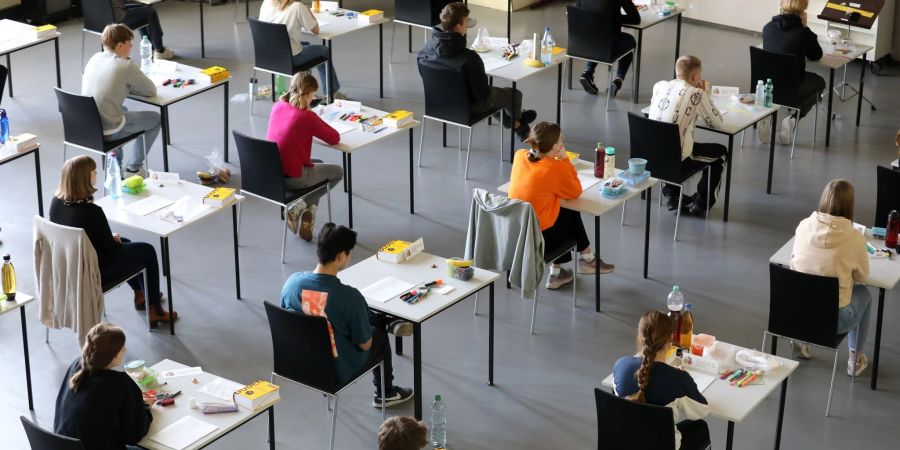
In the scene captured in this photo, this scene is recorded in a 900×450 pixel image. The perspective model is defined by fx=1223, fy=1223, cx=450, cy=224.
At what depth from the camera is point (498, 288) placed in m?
7.96

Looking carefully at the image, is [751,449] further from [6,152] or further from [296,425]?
[6,152]

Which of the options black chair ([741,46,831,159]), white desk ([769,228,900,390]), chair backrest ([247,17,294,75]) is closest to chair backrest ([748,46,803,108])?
black chair ([741,46,831,159])

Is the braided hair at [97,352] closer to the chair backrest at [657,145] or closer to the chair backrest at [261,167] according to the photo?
the chair backrest at [261,167]

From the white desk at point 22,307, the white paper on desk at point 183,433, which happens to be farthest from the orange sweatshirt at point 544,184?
the white desk at point 22,307

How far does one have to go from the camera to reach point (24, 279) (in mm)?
7988

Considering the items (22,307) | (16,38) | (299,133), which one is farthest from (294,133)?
(16,38)

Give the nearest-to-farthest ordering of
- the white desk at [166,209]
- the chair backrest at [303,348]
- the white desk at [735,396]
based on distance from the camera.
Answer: the white desk at [735,396]
the chair backrest at [303,348]
the white desk at [166,209]

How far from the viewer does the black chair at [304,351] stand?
580 centimetres

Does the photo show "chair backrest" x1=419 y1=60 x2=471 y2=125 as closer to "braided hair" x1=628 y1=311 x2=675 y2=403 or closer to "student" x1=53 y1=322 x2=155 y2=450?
"braided hair" x1=628 y1=311 x2=675 y2=403

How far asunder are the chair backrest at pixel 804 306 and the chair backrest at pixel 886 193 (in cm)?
134

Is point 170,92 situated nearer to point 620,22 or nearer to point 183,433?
point 620,22

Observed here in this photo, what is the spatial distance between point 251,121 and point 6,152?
9.41 feet

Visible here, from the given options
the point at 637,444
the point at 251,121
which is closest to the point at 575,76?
the point at 251,121

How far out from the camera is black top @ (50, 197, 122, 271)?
265 inches
